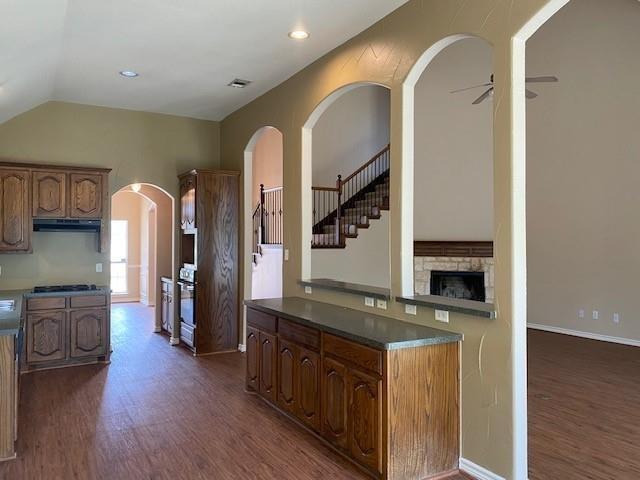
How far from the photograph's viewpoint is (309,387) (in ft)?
12.1

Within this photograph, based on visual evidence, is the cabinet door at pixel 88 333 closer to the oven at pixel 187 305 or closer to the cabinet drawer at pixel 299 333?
the oven at pixel 187 305

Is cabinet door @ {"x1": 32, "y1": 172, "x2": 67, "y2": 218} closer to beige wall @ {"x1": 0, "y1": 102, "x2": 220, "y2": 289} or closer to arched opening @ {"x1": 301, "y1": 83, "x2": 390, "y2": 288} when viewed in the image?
beige wall @ {"x1": 0, "y1": 102, "x2": 220, "y2": 289}

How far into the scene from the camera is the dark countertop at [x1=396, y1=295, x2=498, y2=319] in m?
2.93

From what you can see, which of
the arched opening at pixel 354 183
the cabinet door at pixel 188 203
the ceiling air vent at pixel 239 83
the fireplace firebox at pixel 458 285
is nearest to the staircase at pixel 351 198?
the arched opening at pixel 354 183

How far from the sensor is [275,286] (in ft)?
25.9

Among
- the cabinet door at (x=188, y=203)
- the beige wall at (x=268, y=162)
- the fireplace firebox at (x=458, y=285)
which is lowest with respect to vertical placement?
the fireplace firebox at (x=458, y=285)

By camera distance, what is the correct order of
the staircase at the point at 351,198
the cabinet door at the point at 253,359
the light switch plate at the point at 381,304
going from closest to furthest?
1. the light switch plate at the point at 381,304
2. the cabinet door at the point at 253,359
3. the staircase at the point at 351,198

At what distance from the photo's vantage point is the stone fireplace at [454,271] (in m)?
8.22

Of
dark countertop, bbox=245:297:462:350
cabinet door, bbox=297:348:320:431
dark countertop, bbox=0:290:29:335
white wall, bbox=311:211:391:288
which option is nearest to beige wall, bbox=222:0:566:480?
dark countertop, bbox=245:297:462:350

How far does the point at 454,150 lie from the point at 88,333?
6312 mm

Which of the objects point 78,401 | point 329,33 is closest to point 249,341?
point 78,401

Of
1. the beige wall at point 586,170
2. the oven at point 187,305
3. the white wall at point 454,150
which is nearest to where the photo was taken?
the oven at point 187,305

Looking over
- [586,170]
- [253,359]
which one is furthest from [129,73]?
[586,170]

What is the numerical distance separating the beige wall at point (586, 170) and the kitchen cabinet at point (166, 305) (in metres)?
5.82
